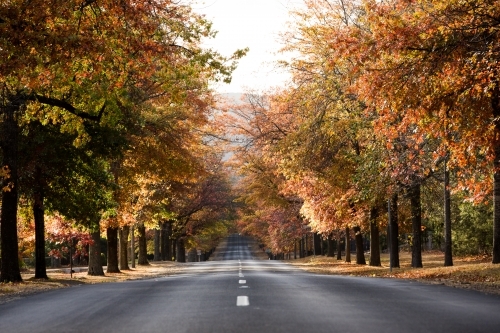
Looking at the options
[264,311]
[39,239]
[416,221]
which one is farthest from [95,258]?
[264,311]

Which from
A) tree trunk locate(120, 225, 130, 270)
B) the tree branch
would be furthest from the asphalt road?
tree trunk locate(120, 225, 130, 270)

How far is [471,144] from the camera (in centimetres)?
1658

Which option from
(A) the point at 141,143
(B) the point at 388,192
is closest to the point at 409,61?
(B) the point at 388,192

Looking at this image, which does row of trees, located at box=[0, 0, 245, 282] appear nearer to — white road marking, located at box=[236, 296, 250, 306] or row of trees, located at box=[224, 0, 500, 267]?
row of trees, located at box=[224, 0, 500, 267]

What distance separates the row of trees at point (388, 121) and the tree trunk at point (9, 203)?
432 inches

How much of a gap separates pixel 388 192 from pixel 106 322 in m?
20.3

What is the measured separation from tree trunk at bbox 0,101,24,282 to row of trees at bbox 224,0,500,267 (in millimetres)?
10975

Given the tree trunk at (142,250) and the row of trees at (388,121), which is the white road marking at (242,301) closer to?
the row of trees at (388,121)

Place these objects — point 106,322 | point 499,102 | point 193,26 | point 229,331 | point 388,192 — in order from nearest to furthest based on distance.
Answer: point 229,331 < point 106,322 < point 193,26 < point 499,102 < point 388,192

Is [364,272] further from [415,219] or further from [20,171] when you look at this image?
[20,171]

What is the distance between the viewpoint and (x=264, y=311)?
10.4 meters

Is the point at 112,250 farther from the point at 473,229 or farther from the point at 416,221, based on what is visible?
the point at 473,229

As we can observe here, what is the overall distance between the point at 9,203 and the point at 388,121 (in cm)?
1330

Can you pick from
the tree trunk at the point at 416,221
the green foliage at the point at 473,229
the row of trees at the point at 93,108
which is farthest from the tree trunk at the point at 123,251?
the green foliage at the point at 473,229
